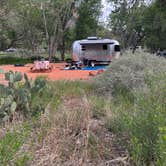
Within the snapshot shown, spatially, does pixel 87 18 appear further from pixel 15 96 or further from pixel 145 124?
pixel 145 124

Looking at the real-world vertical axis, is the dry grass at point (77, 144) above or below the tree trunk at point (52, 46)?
below

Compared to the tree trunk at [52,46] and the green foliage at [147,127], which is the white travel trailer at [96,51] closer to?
the tree trunk at [52,46]

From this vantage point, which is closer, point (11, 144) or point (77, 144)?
point (11, 144)

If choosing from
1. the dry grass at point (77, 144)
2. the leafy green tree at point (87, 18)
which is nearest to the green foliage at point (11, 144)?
the dry grass at point (77, 144)

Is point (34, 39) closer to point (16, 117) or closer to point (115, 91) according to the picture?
point (115, 91)

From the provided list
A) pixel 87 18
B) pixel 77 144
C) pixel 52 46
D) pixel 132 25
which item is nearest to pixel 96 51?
pixel 52 46

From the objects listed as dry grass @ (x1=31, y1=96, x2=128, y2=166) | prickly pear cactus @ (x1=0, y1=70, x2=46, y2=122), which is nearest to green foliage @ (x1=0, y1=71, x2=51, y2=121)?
prickly pear cactus @ (x1=0, y1=70, x2=46, y2=122)

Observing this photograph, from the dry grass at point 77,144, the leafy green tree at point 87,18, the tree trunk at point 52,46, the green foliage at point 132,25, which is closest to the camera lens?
the dry grass at point 77,144

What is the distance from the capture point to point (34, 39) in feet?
72.8

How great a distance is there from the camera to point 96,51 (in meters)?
17.1

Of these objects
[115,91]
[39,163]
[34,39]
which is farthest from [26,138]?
[34,39]

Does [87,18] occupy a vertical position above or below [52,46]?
above

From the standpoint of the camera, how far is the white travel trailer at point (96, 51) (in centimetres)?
1691

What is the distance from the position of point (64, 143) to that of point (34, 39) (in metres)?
20.2
